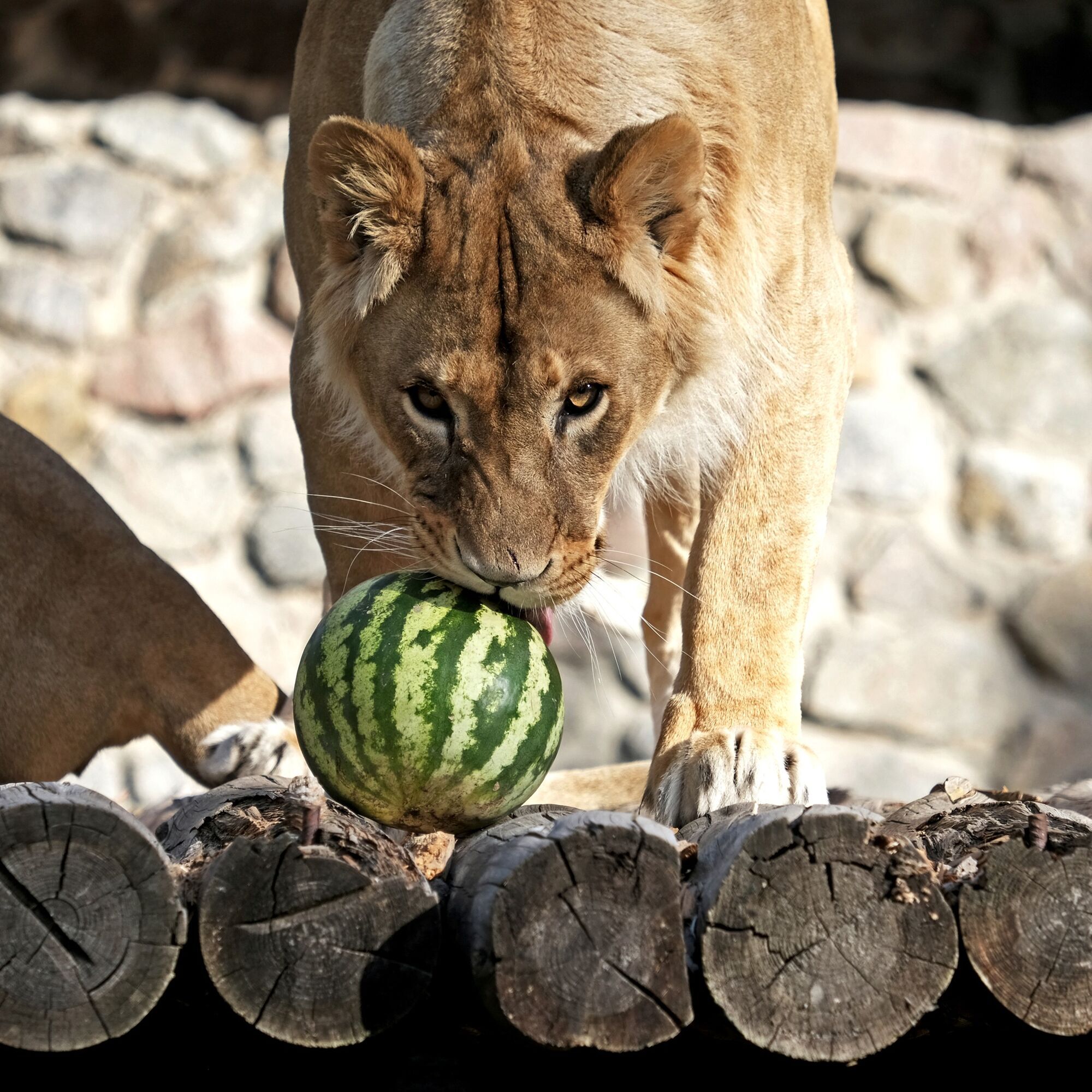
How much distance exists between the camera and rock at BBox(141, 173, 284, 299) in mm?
4785

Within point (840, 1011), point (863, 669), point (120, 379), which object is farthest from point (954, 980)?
point (120, 379)

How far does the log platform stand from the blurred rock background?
→ 3.20 metres

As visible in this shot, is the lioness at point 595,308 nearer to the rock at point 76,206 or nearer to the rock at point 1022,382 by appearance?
the rock at point 76,206

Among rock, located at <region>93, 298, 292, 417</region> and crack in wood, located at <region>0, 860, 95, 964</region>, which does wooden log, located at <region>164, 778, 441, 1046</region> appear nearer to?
crack in wood, located at <region>0, 860, 95, 964</region>

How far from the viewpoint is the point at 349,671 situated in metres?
1.67

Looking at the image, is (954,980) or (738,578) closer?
(954,980)

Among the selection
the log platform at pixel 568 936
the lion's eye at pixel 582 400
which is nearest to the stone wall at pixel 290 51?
the lion's eye at pixel 582 400

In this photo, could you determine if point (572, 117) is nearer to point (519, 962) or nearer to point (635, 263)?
point (635, 263)

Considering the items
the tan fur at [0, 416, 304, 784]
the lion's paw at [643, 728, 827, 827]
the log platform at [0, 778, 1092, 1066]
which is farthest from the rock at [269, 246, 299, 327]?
the log platform at [0, 778, 1092, 1066]

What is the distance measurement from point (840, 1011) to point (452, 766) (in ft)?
1.63

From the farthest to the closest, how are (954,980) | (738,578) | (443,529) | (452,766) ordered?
(738,578)
(443,529)
(452,766)
(954,980)

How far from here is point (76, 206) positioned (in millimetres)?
4730

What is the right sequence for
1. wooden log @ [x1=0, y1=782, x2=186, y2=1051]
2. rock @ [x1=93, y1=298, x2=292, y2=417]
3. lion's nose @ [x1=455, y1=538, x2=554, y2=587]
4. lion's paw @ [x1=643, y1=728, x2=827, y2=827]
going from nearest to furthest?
wooden log @ [x1=0, y1=782, x2=186, y2=1051] < lion's nose @ [x1=455, y1=538, x2=554, y2=587] < lion's paw @ [x1=643, y1=728, x2=827, y2=827] < rock @ [x1=93, y1=298, x2=292, y2=417]

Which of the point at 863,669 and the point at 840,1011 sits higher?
the point at 840,1011
